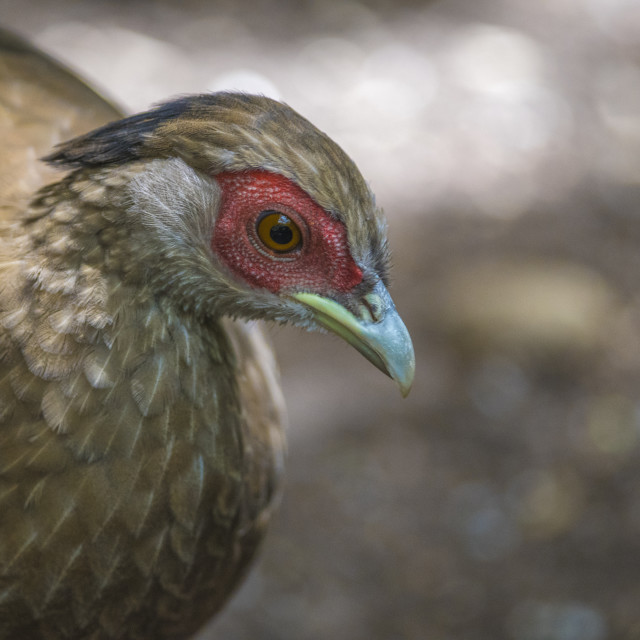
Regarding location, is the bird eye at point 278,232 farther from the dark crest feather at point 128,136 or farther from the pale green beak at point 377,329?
the dark crest feather at point 128,136

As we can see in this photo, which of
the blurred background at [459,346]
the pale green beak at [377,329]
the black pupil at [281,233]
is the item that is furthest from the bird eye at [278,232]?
the blurred background at [459,346]

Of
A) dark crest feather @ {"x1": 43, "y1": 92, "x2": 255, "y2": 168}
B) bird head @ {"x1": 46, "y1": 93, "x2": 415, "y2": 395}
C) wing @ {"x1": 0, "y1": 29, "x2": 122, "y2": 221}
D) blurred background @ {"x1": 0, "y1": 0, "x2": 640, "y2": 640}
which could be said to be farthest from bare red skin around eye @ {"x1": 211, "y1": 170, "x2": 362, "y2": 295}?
blurred background @ {"x1": 0, "y1": 0, "x2": 640, "y2": 640}

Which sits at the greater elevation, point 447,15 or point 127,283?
point 447,15

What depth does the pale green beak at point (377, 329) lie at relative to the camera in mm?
1962

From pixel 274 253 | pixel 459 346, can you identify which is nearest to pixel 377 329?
pixel 274 253

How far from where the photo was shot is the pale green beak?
1.96 meters

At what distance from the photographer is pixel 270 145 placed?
6.13 feet

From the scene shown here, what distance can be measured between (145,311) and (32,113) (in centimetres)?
113

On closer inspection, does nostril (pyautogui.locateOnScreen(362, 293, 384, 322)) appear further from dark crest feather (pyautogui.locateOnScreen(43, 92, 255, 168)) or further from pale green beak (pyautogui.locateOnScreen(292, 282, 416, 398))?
dark crest feather (pyautogui.locateOnScreen(43, 92, 255, 168))

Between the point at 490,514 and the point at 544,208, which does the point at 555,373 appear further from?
the point at 544,208

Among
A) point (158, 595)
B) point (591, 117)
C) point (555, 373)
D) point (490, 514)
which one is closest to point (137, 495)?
point (158, 595)

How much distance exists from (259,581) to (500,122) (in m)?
3.87

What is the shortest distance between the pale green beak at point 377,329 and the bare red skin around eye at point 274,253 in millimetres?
40

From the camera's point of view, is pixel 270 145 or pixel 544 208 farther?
pixel 544 208
